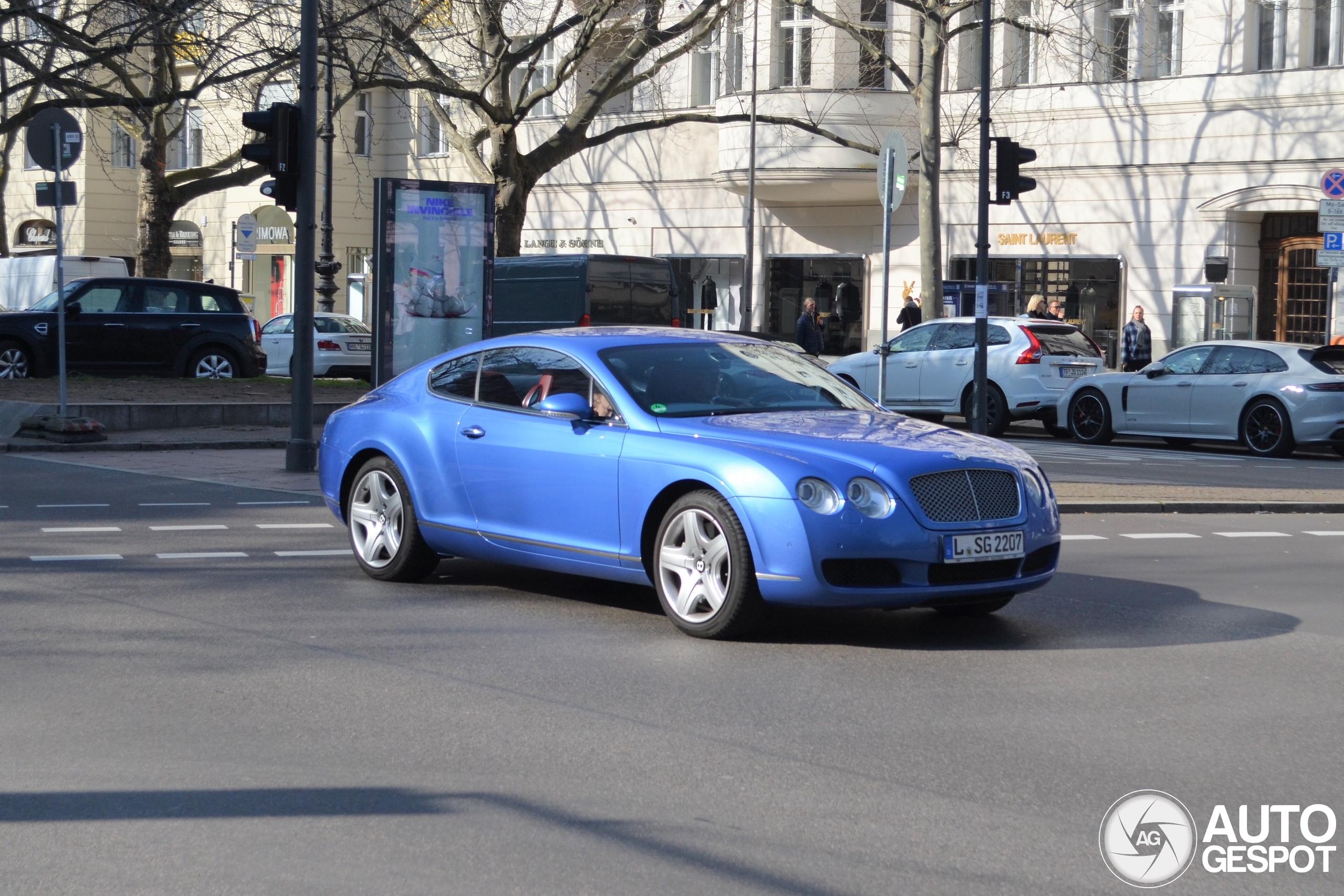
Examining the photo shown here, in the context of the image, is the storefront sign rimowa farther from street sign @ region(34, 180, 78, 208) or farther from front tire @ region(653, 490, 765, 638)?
front tire @ region(653, 490, 765, 638)

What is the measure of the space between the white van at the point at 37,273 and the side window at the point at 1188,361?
56.2 ft

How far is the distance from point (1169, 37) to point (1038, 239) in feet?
14.4

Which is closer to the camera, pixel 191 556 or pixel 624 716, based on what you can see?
pixel 624 716

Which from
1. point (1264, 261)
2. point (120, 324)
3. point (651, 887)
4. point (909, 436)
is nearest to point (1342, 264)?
point (1264, 261)

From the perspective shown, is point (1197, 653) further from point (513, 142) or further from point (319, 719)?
point (513, 142)

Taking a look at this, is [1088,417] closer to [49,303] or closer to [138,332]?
[138,332]

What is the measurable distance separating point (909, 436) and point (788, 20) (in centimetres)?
3021

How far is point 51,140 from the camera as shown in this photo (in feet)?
57.3

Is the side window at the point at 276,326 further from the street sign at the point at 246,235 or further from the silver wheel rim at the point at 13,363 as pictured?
the silver wheel rim at the point at 13,363

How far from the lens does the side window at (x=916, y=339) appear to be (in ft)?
79.6

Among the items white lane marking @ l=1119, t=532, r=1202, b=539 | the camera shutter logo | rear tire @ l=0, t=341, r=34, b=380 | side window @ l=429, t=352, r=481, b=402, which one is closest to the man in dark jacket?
rear tire @ l=0, t=341, r=34, b=380

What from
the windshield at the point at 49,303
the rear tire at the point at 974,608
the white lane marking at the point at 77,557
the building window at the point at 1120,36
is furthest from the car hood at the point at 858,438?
the building window at the point at 1120,36

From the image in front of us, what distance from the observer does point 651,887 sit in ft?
14.0

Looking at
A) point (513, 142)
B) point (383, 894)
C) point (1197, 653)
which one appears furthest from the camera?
point (513, 142)
